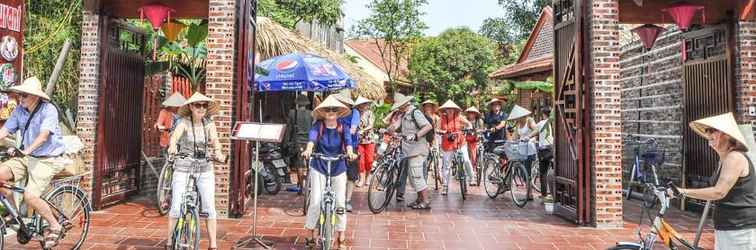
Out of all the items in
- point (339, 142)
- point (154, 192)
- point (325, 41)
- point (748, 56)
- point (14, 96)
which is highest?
point (325, 41)

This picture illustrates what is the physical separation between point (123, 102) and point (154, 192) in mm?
1801

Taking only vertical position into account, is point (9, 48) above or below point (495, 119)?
above

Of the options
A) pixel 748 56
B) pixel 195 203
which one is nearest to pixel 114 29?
pixel 195 203

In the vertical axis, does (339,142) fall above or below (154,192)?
above

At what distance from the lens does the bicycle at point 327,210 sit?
17.1ft

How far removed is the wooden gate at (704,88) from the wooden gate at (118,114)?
8106 millimetres

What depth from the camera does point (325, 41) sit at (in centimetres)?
3030

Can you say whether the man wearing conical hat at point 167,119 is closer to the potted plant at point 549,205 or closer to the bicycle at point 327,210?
the bicycle at point 327,210

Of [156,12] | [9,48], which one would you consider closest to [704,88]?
[156,12]

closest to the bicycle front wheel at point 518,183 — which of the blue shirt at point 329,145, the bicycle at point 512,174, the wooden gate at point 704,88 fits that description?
the bicycle at point 512,174

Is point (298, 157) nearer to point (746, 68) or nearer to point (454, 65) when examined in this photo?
point (746, 68)

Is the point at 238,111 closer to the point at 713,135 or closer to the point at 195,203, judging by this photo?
the point at 195,203

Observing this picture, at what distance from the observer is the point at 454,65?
3023cm

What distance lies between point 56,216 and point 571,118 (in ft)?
19.0
